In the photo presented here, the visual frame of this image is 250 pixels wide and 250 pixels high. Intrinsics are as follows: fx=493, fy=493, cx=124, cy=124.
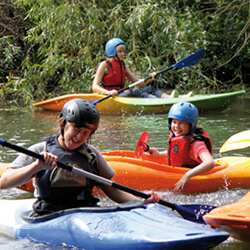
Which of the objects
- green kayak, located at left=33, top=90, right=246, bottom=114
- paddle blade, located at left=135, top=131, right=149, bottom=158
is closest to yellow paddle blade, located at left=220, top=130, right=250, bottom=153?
paddle blade, located at left=135, top=131, right=149, bottom=158

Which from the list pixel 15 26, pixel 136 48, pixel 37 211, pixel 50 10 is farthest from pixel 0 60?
pixel 37 211

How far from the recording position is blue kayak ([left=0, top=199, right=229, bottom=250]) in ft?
7.52

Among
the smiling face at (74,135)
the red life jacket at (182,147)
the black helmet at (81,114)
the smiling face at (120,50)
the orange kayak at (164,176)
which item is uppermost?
the smiling face at (120,50)

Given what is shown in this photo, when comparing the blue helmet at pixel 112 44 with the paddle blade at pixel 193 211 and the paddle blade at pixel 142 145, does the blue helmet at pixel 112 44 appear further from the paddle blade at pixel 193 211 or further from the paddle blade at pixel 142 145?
the paddle blade at pixel 193 211

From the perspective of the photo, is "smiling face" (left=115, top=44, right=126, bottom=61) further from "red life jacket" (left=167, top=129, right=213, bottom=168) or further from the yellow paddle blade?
the yellow paddle blade

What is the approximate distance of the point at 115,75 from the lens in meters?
7.79

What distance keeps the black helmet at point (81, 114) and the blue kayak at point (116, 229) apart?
46cm

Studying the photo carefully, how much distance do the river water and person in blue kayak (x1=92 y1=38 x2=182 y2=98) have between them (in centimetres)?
44

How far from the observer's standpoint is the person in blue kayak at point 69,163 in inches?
101

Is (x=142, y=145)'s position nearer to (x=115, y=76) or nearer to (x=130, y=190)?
(x=130, y=190)

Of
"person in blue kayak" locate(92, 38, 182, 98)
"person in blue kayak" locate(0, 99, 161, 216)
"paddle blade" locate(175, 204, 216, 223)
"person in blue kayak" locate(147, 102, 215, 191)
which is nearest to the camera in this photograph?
"person in blue kayak" locate(0, 99, 161, 216)

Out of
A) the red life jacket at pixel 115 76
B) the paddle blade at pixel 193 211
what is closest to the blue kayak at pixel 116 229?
the paddle blade at pixel 193 211

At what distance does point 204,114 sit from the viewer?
786cm

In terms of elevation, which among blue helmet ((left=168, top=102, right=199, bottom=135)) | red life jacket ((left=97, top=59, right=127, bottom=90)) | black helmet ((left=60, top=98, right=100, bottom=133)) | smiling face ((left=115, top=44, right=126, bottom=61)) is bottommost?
blue helmet ((left=168, top=102, right=199, bottom=135))
